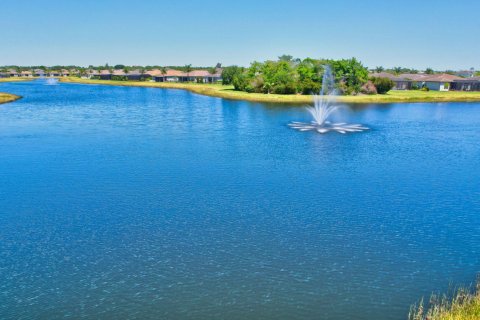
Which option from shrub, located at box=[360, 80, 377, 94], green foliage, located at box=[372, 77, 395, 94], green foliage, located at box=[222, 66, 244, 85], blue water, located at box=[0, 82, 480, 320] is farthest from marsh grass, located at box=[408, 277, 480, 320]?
green foliage, located at box=[222, 66, 244, 85]

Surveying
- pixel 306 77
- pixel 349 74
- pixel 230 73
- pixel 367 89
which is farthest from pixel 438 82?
pixel 230 73

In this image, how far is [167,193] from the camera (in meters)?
34.1

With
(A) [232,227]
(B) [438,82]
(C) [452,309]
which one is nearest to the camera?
(C) [452,309]

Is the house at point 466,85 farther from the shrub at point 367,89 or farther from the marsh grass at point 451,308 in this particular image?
the marsh grass at point 451,308

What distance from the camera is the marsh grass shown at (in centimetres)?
1648

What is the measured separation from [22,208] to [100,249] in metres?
11.0

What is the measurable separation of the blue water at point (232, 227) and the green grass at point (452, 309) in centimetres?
103

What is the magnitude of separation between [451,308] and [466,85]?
17666cm

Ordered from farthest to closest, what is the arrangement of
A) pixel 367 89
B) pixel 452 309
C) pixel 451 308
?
1. pixel 367 89
2. pixel 451 308
3. pixel 452 309

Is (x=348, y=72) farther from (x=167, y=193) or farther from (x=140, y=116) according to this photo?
(x=167, y=193)

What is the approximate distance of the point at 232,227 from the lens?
27.2 meters

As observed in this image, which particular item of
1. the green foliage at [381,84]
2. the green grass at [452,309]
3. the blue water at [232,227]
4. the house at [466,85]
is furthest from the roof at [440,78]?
the green grass at [452,309]

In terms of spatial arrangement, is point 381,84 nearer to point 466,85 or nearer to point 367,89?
point 367,89

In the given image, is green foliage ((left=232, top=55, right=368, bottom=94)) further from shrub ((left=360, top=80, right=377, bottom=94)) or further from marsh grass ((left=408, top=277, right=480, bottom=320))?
marsh grass ((left=408, top=277, right=480, bottom=320))
